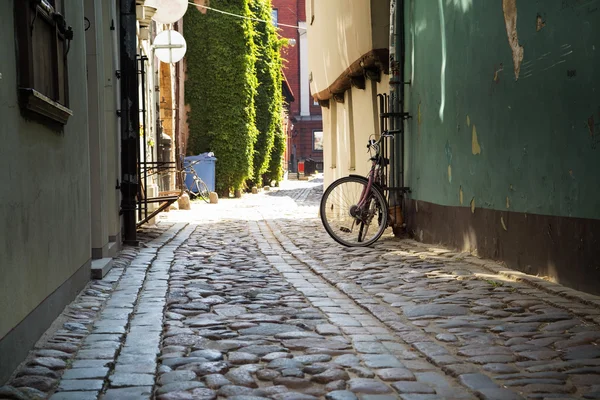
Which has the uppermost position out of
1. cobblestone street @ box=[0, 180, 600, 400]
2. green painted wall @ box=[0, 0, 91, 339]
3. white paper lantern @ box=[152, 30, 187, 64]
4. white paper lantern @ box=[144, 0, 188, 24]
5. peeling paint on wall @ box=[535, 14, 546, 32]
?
white paper lantern @ box=[144, 0, 188, 24]

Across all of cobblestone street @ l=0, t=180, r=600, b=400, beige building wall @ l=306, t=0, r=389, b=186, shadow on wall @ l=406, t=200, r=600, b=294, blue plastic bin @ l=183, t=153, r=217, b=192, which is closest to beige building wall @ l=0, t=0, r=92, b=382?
cobblestone street @ l=0, t=180, r=600, b=400

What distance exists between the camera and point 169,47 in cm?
1733

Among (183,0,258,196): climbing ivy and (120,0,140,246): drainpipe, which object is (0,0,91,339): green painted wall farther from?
(183,0,258,196): climbing ivy

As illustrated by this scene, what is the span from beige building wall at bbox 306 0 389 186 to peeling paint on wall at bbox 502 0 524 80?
472 cm

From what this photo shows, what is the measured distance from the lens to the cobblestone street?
3736 millimetres

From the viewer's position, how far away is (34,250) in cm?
450

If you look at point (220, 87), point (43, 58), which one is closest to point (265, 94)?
point (220, 87)

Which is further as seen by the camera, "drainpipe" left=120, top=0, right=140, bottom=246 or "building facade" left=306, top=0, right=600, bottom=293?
"drainpipe" left=120, top=0, right=140, bottom=246

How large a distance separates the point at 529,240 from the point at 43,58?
3812mm

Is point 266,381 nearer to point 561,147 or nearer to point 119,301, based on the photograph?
point 119,301

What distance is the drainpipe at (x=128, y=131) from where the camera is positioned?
10.2 meters

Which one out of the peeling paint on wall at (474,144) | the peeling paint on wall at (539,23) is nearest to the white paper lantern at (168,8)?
the peeling paint on wall at (474,144)

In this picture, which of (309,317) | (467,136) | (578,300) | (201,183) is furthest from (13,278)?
(201,183)

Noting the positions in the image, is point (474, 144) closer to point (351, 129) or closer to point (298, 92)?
point (351, 129)
